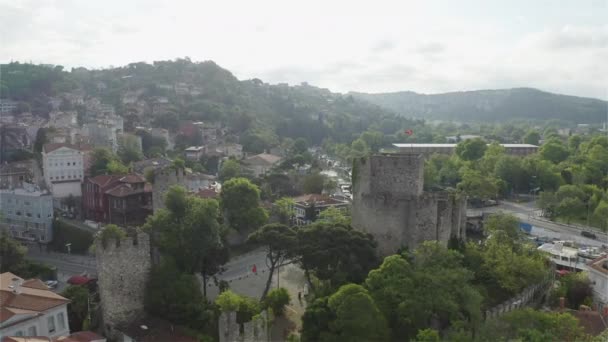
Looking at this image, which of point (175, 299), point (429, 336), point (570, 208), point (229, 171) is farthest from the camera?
point (229, 171)

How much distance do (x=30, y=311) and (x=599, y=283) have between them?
3136cm

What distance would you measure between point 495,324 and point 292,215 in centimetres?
2769

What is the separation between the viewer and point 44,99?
9112 cm

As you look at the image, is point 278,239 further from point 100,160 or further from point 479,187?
point 479,187

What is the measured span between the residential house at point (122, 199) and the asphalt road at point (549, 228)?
36.9 m

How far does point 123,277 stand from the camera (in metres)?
21.9

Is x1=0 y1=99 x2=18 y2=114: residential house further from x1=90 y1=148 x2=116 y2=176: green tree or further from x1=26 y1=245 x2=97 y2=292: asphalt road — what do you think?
x1=26 y1=245 x2=97 y2=292: asphalt road

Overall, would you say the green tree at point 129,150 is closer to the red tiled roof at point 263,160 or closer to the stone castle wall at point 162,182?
the red tiled roof at point 263,160

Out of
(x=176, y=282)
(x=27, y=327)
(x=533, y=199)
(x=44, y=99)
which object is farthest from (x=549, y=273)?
(x=44, y=99)

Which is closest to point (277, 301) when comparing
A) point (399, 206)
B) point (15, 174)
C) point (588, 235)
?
point (399, 206)

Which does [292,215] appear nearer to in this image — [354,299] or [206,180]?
[206,180]

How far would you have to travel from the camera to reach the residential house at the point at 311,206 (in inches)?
1818

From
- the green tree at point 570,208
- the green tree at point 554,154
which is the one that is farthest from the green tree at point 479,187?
the green tree at point 554,154

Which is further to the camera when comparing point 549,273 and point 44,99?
point 44,99
